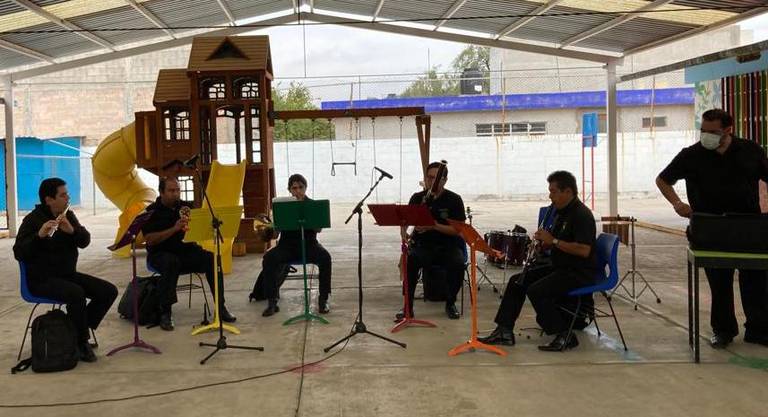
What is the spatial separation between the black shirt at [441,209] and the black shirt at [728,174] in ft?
7.04

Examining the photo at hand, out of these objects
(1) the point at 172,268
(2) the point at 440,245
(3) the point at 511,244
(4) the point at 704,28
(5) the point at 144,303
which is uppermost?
(4) the point at 704,28

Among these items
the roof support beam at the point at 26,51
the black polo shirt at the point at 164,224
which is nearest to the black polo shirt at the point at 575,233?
the black polo shirt at the point at 164,224

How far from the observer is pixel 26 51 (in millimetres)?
13242

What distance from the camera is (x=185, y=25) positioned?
551 inches

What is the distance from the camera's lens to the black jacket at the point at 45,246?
17.4 feet

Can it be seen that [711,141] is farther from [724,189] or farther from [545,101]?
[545,101]

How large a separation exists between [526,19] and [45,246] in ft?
31.6

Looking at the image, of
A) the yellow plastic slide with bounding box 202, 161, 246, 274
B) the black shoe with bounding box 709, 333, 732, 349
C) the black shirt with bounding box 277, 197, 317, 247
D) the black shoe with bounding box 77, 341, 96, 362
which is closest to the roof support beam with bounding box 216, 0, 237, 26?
the yellow plastic slide with bounding box 202, 161, 246, 274

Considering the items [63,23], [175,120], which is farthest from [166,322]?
[63,23]

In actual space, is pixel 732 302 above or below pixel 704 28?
below

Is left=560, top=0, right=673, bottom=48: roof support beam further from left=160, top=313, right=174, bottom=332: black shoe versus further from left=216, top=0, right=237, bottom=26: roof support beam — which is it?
left=160, top=313, right=174, bottom=332: black shoe

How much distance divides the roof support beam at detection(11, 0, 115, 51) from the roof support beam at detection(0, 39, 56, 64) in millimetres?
1040

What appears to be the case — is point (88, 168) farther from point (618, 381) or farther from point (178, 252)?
point (618, 381)

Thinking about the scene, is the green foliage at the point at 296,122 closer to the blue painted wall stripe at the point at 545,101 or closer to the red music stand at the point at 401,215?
the blue painted wall stripe at the point at 545,101
